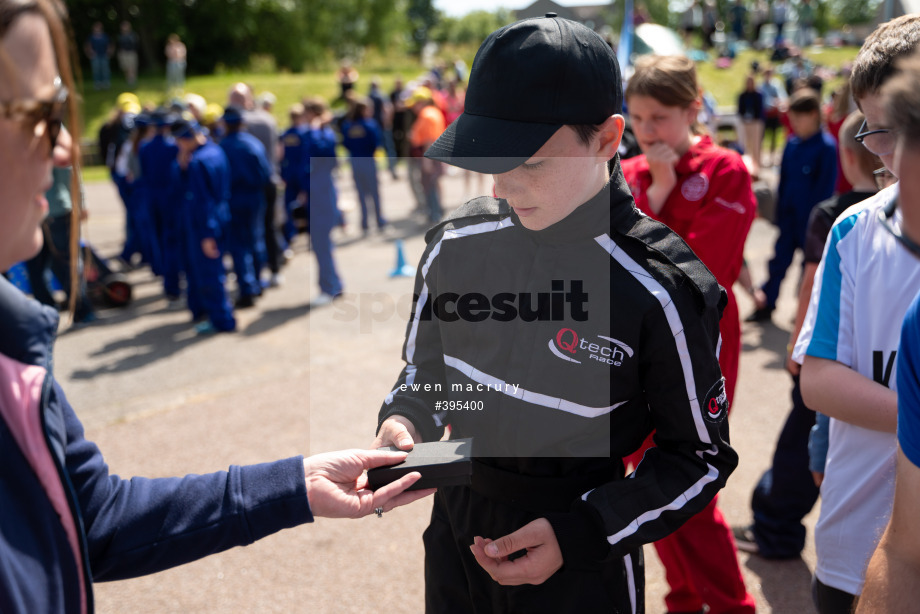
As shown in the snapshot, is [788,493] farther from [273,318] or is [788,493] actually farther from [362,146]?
[362,146]

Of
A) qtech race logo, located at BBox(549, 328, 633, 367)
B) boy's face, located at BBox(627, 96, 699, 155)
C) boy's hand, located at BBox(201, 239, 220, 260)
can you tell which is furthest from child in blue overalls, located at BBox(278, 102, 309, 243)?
qtech race logo, located at BBox(549, 328, 633, 367)

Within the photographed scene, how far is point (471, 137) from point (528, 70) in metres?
0.20

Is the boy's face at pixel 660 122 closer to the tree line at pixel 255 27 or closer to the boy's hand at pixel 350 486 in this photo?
the boy's hand at pixel 350 486

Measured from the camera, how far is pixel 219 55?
41.5m

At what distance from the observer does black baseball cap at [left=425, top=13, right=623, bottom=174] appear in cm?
161

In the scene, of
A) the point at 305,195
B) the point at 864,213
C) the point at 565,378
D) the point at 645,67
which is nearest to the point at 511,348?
the point at 565,378

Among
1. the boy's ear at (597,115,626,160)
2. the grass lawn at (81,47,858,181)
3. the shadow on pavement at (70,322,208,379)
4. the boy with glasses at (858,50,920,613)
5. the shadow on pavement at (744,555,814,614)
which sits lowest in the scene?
the shadow on pavement at (70,322,208,379)

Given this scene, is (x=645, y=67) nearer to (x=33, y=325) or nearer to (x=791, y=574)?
(x=791, y=574)

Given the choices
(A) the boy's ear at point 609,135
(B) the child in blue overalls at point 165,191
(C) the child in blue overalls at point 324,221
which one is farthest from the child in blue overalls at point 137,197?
(A) the boy's ear at point 609,135

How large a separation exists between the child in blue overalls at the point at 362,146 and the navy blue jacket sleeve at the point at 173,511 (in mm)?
10173

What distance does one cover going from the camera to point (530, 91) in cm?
162

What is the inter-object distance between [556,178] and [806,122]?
589 centimetres

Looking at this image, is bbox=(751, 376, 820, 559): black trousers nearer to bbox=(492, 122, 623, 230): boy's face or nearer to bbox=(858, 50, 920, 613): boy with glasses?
bbox=(492, 122, 623, 230): boy's face

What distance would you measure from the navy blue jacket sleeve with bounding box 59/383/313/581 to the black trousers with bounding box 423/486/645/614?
0.46m
